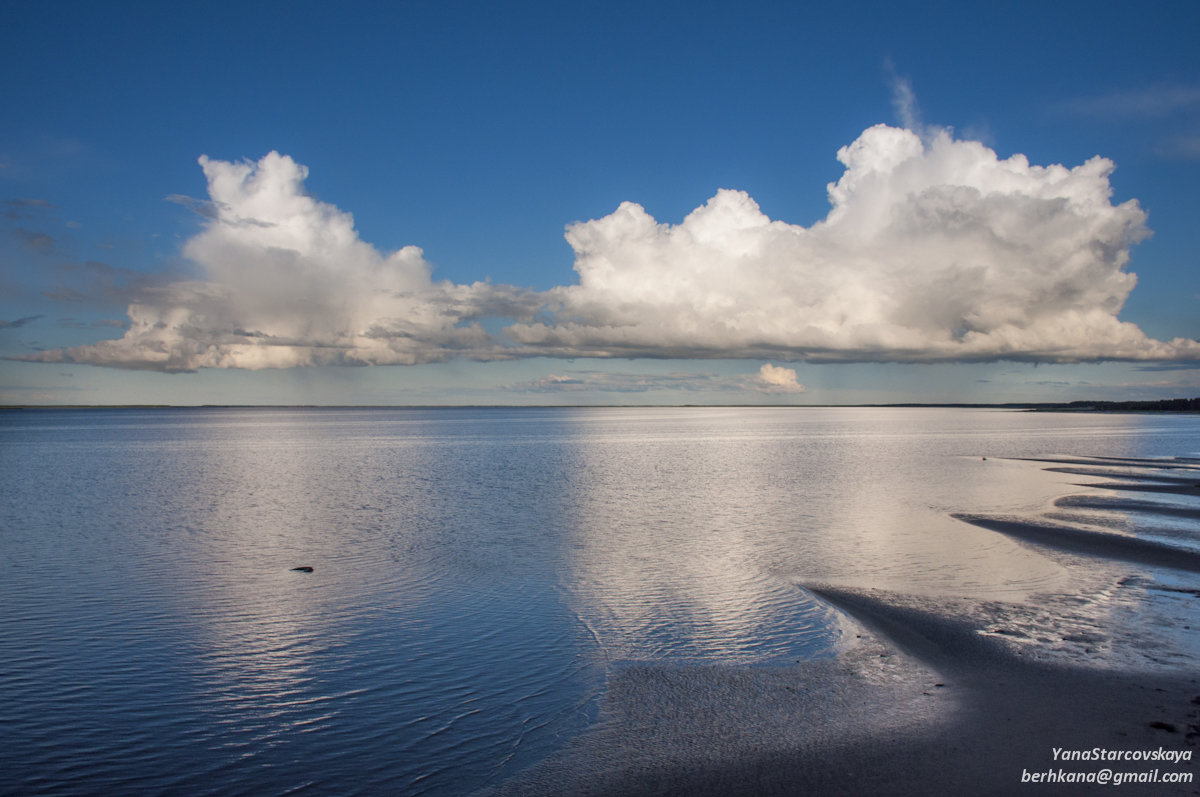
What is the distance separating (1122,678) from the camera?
1137cm

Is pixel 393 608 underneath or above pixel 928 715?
underneath

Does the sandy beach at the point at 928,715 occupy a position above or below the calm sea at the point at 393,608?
above

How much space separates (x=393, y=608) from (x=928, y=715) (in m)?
11.1

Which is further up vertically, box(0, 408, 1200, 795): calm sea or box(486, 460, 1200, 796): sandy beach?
box(486, 460, 1200, 796): sandy beach

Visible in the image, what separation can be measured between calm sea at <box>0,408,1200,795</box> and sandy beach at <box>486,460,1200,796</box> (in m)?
0.91

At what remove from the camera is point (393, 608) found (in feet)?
54.6

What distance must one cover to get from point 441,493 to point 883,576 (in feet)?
86.2

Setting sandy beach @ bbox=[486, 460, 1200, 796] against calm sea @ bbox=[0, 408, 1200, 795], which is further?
calm sea @ bbox=[0, 408, 1200, 795]

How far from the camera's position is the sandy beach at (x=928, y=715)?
28.0ft

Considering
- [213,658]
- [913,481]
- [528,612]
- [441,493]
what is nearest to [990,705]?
[528,612]

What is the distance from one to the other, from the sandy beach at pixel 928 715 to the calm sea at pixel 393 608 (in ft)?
2.98

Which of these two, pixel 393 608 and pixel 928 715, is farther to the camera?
pixel 393 608

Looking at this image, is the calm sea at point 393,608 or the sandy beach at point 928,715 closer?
the sandy beach at point 928,715

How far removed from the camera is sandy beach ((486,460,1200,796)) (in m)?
8.52
